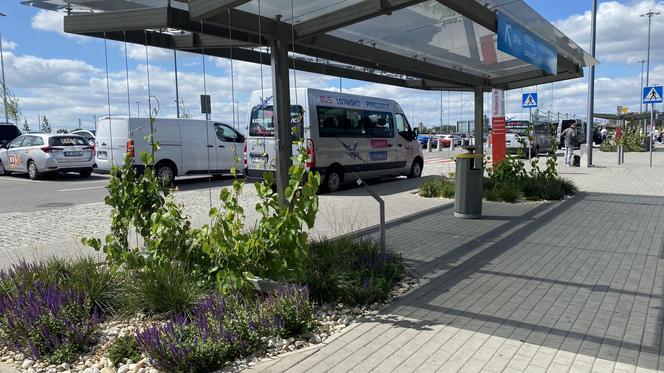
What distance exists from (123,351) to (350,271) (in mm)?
2166

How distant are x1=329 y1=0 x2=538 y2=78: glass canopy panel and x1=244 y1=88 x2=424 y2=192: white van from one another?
10.9 feet

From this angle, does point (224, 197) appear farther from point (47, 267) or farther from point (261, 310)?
point (47, 267)

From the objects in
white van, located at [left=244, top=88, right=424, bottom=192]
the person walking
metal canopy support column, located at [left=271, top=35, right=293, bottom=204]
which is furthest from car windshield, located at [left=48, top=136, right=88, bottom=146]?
the person walking

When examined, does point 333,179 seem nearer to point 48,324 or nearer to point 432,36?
point 432,36

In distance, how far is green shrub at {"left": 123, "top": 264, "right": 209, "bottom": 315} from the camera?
4.20 m

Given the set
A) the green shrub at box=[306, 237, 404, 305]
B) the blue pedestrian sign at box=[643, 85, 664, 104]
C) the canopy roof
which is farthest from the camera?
the blue pedestrian sign at box=[643, 85, 664, 104]

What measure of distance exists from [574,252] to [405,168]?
10377mm

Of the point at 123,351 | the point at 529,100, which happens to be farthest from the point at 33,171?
the point at 529,100

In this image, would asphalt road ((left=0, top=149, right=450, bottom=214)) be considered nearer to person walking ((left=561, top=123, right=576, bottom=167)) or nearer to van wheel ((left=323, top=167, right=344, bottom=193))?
van wheel ((left=323, top=167, right=344, bottom=193))

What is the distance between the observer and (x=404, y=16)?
297 inches

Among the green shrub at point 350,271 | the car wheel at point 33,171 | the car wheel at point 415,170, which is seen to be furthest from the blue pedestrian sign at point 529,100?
the car wheel at point 33,171

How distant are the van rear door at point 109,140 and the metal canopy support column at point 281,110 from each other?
400 inches

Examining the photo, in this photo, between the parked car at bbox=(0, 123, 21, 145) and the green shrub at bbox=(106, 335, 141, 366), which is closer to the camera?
the green shrub at bbox=(106, 335, 141, 366)

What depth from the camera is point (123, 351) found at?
357cm
